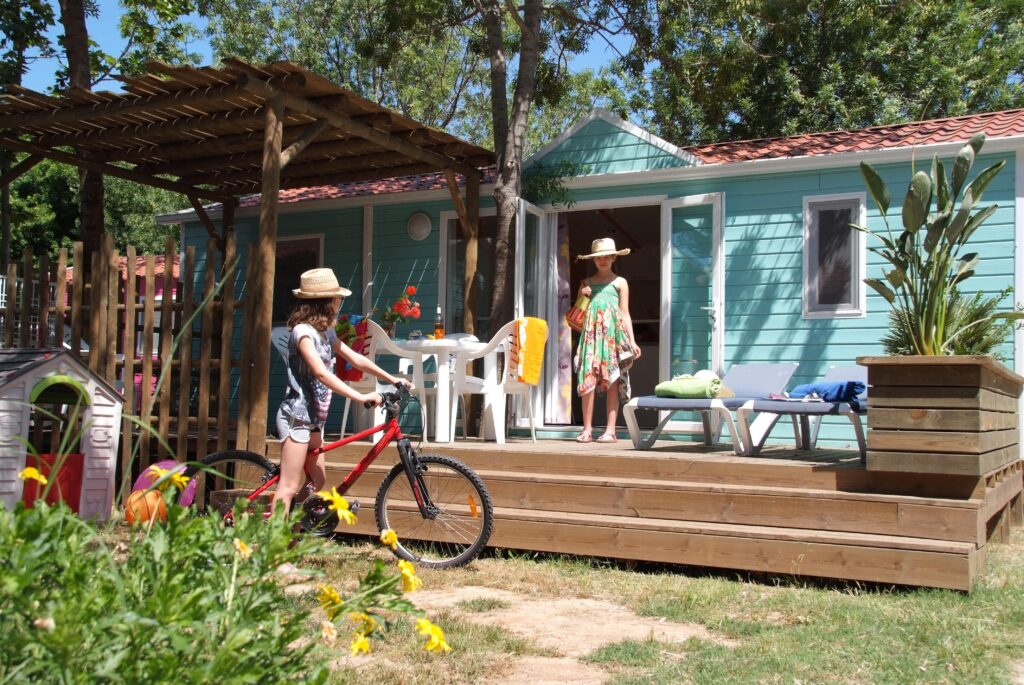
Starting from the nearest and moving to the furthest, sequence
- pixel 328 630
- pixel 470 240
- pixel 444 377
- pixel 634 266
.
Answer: pixel 328 630
pixel 444 377
pixel 470 240
pixel 634 266

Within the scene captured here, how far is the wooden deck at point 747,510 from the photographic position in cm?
440

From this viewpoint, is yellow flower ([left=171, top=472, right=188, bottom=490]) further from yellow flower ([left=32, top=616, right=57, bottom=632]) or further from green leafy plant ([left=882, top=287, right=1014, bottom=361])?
green leafy plant ([left=882, top=287, right=1014, bottom=361])


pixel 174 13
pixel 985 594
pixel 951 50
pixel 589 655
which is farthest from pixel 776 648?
pixel 951 50

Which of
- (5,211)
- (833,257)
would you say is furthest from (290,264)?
(833,257)

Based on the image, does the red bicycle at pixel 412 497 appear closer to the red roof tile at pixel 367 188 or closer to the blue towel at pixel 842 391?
the blue towel at pixel 842 391

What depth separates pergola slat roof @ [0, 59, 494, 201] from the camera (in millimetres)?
6426

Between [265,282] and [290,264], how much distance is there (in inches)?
149

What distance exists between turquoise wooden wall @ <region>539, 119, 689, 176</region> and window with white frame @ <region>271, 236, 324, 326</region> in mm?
2840

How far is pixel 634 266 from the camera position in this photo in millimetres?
11289

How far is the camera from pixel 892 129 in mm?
8172

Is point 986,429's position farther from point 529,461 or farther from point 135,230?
point 135,230

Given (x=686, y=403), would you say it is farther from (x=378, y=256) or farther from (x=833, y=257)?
(x=378, y=256)

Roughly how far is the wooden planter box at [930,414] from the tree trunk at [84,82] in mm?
8352

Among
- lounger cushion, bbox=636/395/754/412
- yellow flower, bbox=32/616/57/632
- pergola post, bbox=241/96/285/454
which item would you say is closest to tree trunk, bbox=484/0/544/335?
pergola post, bbox=241/96/285/454
